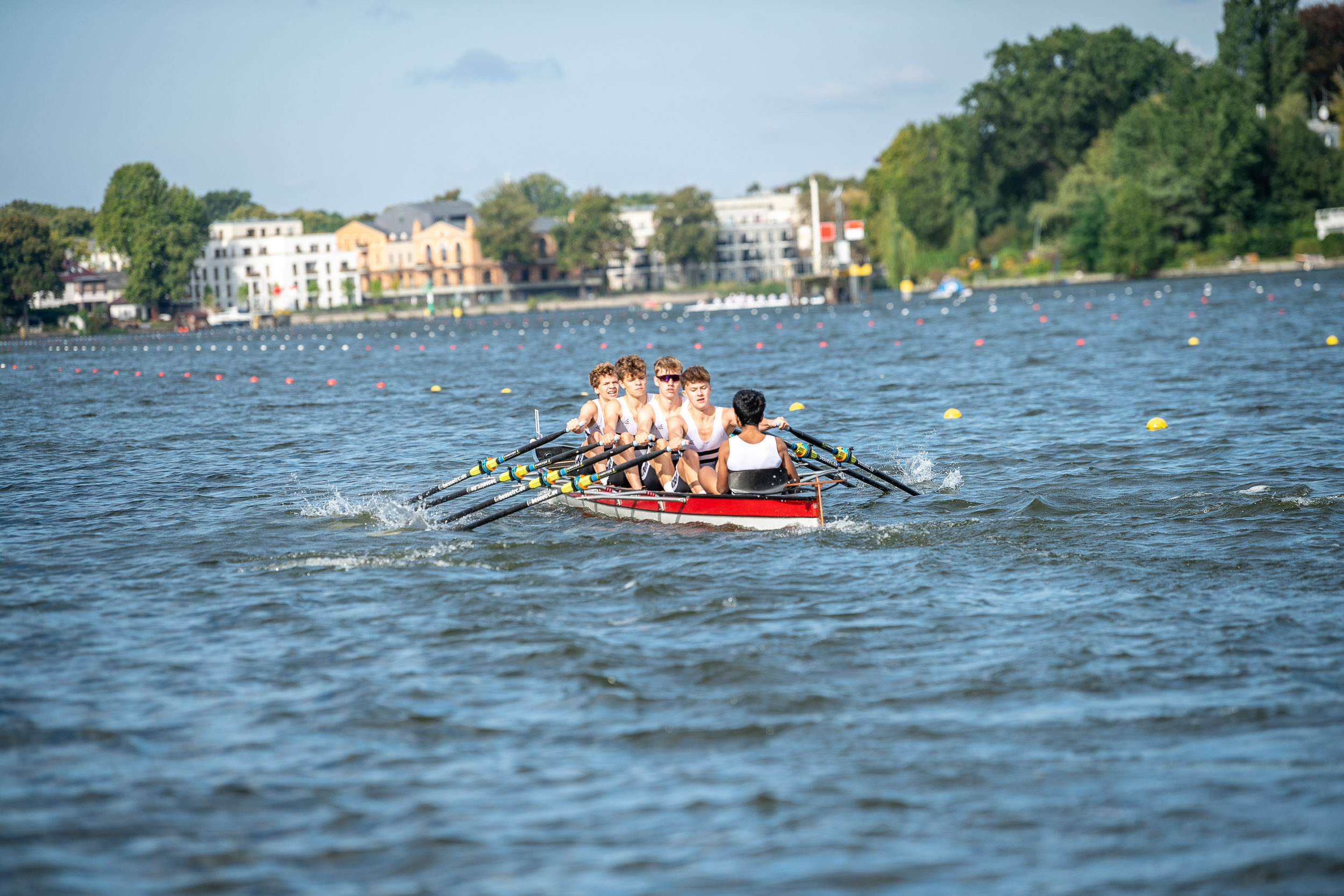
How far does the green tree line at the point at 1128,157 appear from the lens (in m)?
87.1

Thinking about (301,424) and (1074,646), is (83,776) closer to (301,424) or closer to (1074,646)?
(1074,646)

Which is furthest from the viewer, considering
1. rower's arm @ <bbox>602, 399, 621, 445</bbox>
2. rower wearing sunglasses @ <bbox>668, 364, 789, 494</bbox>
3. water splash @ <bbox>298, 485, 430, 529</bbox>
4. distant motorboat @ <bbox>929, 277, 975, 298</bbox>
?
distant motorboat @ <bbox>929, 277, 975, 298</bbox>

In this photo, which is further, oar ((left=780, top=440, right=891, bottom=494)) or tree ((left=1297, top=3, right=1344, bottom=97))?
tree ((left=1297, top=3, right=1344, bottom=97))

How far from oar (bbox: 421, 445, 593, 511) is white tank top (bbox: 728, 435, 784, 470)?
8.04ft

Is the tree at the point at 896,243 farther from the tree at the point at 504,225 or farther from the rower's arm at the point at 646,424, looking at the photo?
the rower's arm at the point at 646,424

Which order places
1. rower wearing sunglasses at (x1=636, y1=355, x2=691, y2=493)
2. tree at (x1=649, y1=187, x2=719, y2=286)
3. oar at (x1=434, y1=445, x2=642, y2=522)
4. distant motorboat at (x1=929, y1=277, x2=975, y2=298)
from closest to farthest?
rower wearing sunglasses at (x1=636, y1=355, x2=691, y2=493)
oar at (x1=434, y1=445, x2=642, y2=522)
distant motorboat at (x1=929, y1=277, x2=975, y2=298)
tree at (x1=649, y1=187, x2=719, y2=286)

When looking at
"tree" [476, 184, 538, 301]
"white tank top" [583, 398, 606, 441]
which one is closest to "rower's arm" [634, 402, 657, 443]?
"white tank top" [583, 398, 606, 441]

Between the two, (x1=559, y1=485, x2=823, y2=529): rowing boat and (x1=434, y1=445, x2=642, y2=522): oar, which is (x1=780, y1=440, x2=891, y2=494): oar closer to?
(x1=559, y1=485, x2=823, y2=529): rowing boat

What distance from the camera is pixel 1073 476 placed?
15289mm

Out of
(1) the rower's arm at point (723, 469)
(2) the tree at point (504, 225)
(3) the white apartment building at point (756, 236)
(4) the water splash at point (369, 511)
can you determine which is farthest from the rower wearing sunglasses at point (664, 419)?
(3) the white apartment building at point (756, 236)

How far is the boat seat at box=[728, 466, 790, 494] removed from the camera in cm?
1227

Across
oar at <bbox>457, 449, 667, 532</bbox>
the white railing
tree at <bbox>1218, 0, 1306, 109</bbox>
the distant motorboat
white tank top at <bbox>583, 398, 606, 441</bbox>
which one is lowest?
oar at <bbox>457, 449, 667, 532</bbox>

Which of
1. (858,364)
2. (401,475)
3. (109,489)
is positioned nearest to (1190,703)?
(401,475)

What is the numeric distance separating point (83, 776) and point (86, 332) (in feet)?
413
